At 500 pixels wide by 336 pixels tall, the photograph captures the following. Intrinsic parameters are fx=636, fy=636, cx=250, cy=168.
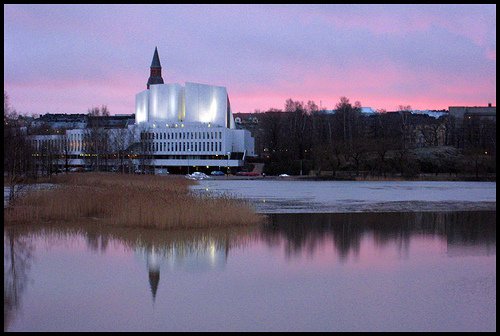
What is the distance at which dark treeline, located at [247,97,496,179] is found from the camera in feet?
289

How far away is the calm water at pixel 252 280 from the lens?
11.1 m

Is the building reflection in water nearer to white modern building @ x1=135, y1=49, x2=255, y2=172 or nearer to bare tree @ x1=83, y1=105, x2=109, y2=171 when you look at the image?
bare tree @ x1=83, y1=105, x2=109, y2=171

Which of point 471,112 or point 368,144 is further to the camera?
point 471,112

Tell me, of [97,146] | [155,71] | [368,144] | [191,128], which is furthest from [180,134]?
[368,144]

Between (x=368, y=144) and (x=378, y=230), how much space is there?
67.4 metres

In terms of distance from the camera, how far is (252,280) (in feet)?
47.4

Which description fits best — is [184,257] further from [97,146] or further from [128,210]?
[97,146]

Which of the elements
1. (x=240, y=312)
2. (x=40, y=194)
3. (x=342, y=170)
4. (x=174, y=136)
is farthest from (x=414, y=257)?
(x=174, y=136)

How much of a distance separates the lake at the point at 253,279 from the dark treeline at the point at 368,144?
62390mm

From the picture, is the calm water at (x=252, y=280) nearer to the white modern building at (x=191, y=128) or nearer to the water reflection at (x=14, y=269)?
the water reflection at (x=14, y=269)

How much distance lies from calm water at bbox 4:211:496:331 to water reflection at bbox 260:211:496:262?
0.07 m

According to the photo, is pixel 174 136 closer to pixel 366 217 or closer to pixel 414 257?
pixel 366 217

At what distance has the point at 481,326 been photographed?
10688mm

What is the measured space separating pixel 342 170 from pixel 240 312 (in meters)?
79.9
